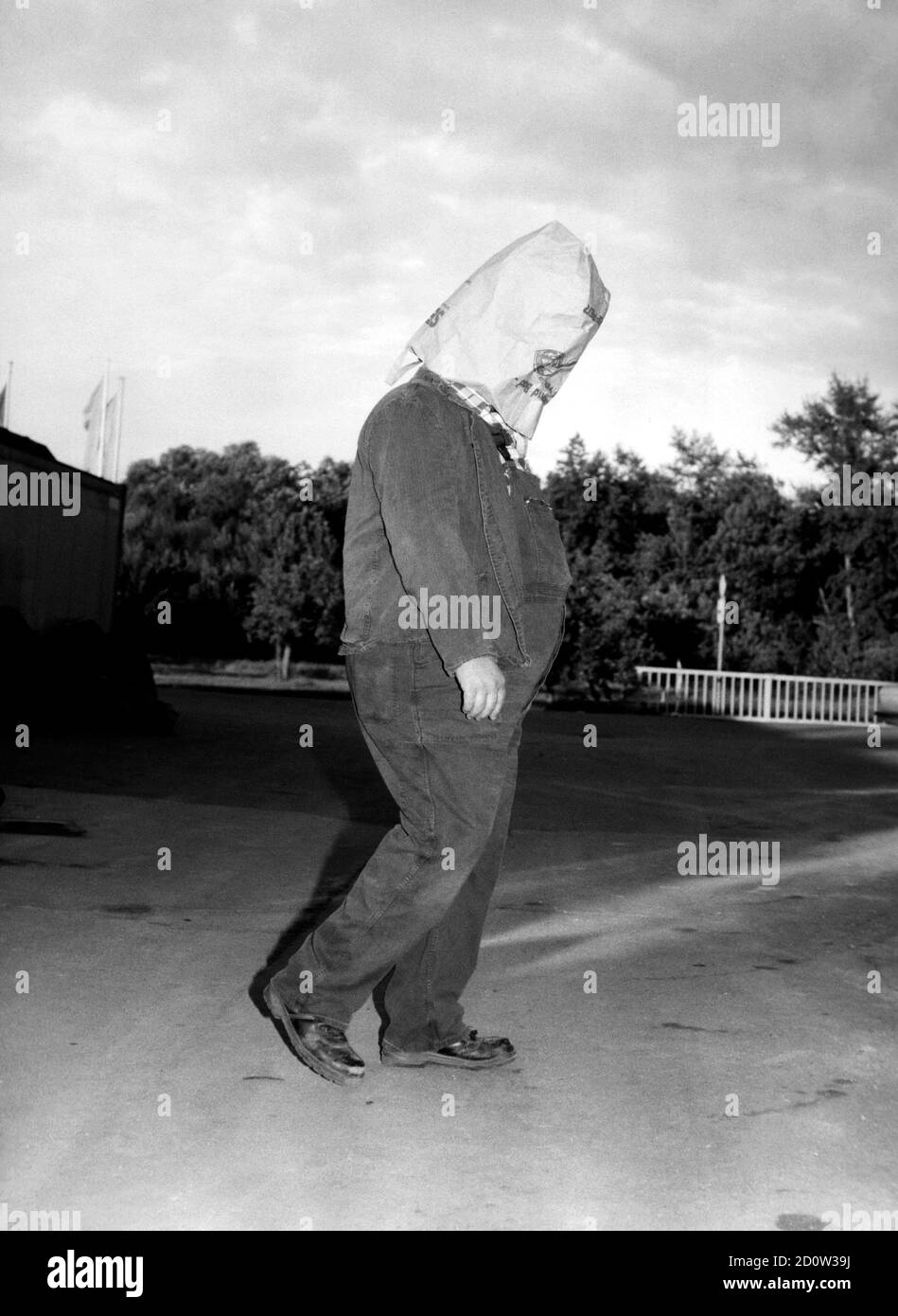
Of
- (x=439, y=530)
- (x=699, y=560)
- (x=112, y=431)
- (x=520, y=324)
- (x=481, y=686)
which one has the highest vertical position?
(x=112, y=431)

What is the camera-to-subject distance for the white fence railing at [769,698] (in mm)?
21531

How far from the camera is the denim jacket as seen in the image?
8.88 feet

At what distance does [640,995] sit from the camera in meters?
3.74

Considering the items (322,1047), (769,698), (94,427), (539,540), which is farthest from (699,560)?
(322,1047)

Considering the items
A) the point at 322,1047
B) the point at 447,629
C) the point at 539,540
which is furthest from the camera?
the point at 539,540

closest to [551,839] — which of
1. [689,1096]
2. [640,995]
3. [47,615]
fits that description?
[640,995]

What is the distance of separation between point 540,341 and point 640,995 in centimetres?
182

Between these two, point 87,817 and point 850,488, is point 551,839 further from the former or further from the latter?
point 850,488

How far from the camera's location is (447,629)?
2.68 meters

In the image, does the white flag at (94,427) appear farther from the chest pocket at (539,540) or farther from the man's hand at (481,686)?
the man's hand at (481,686)

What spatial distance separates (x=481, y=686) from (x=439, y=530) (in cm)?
32

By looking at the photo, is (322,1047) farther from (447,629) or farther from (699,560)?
(699,560)

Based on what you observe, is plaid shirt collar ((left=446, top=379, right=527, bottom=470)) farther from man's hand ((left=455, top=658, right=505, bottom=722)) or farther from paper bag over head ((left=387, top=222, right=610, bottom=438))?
man's hand ((left=455, top=658, right=505, bottom=722))

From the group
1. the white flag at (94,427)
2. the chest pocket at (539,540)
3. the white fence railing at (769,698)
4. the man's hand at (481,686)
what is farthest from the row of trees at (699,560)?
the man's hand at (481,686)
